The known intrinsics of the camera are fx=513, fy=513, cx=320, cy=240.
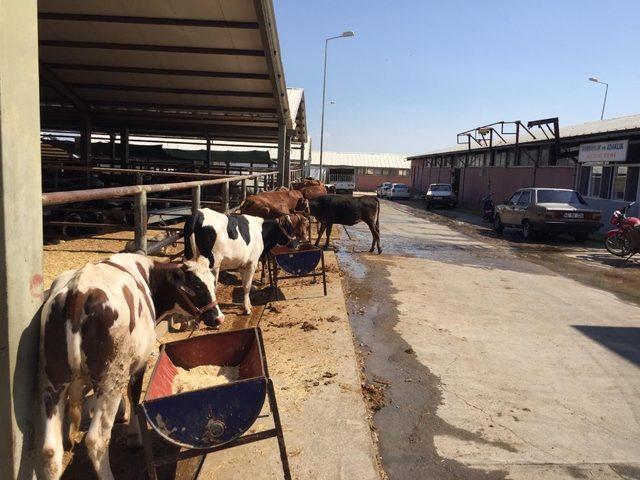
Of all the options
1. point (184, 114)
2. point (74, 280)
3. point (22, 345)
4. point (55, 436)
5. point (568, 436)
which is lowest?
point (568, 436)

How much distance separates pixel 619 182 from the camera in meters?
19.2


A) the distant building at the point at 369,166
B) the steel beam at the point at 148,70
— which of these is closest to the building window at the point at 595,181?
the steel beam at the point at 148,70

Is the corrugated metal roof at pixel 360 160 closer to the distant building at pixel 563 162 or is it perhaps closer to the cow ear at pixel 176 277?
the distant building at pixel 563 162

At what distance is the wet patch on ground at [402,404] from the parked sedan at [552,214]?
33.9 ft

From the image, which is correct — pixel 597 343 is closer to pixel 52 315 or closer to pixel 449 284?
pixel 449 284

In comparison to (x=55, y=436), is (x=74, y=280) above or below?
above

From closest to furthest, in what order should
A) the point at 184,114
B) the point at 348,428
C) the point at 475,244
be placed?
the point at 348,428 → the point at 184,114 → the point at 475,244

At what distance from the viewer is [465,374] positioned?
16.4ft

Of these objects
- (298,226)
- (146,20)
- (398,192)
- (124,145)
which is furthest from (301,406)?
(398,192)

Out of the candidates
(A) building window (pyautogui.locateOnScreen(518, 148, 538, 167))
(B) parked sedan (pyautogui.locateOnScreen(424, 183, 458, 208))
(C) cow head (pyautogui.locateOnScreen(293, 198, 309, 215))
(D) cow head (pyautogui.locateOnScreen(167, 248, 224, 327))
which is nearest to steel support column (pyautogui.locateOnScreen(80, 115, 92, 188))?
(C) cow head (pyautogui.locateOnScreen(293, 198, 309, 215))

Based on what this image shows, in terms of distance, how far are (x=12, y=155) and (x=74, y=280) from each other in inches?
24.6

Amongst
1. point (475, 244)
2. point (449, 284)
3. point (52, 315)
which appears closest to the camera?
point (52, 315)

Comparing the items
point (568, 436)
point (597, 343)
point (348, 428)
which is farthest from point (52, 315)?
point (597, 343)

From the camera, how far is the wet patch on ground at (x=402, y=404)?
343cm
